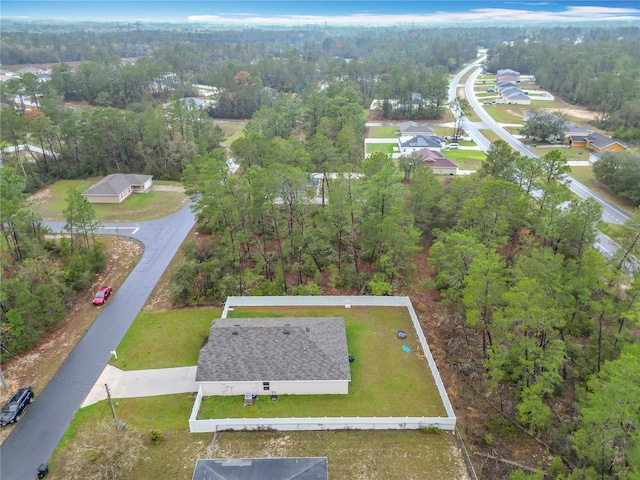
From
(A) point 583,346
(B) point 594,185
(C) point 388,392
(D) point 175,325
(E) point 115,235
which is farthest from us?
(B) point 594,185

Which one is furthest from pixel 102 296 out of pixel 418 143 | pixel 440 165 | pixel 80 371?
pixel 418 143

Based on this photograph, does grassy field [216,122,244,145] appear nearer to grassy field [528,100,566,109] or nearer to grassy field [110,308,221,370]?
grassy field [110,308,221,370]

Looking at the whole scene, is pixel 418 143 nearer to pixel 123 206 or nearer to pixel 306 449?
pixel 123 206

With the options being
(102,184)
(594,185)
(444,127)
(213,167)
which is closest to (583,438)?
(213,167)

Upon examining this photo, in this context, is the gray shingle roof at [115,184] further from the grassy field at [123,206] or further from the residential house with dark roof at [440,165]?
the residential house with dark roof at [440,165]

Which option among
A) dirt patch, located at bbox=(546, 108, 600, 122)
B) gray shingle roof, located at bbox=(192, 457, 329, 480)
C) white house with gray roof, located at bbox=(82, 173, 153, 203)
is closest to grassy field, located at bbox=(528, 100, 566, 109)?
dirt patch, located at bbox=(546, 108, 600, 122)

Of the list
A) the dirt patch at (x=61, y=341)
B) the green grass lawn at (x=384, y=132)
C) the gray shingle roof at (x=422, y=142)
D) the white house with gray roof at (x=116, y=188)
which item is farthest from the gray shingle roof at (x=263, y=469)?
the green grass lawn at (x=384, y=132)

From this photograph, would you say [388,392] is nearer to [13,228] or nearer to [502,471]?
[502,471]
